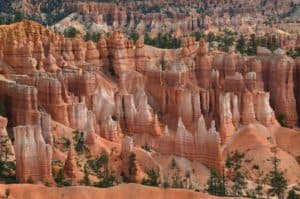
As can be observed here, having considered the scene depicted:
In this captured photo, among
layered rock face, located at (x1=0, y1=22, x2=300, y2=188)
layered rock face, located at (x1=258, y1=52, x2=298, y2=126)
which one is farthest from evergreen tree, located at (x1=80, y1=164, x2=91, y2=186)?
layered rock face, located at (x1=258, y1=52, x2=298, y2=126)

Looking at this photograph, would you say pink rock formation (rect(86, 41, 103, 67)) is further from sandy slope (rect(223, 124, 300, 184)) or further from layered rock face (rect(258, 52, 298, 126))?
A: sandy slope (rect(223, 124, 300, 184))

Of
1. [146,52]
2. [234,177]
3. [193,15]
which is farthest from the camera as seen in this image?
[193,15]

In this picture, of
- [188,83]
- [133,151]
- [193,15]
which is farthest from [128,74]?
[193,15]

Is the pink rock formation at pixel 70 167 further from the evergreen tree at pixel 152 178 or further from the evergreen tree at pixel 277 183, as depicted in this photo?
the evergreen tree at pixel 277 183

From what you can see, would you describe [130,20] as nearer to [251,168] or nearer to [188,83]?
[188,83]

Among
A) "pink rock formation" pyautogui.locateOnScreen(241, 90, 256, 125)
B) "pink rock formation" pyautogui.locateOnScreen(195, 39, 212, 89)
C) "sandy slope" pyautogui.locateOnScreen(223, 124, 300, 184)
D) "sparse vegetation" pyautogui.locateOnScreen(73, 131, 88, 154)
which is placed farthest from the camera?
"pink rock formation" pyautogui.locateOnScreen(195, 39, 212, 89)
